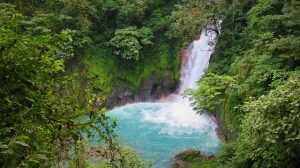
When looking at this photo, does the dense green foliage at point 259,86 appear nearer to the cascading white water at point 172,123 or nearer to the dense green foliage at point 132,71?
the dense green foliage at point 132,71

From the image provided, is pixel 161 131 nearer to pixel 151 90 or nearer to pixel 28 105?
pixel 151 90

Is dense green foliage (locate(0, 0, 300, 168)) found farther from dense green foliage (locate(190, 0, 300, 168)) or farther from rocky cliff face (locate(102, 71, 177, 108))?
rocky cliff face (locate(102, 71, 177, 108))

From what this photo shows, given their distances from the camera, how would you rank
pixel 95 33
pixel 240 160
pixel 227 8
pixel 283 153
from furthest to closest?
pixel 95 33 → pixel 227 8 → pixel 240 160 → pixel 283 153

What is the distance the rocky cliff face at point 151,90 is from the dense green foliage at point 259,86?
12.4ft

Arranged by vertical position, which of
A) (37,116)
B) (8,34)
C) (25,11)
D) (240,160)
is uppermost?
(25,11)

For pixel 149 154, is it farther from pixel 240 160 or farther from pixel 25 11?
pixel 25 11

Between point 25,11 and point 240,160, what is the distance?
42.8ft

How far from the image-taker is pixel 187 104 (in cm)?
1549

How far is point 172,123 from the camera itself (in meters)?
13.6

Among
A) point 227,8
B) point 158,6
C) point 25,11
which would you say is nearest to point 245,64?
point 227,8

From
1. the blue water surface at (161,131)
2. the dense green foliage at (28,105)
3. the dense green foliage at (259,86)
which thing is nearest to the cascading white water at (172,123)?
the blue water surface at (161,131)

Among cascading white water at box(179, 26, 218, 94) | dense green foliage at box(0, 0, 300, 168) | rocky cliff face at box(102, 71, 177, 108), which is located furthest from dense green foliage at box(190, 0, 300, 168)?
rocky cliff face at box(102, 71, 177, 108)

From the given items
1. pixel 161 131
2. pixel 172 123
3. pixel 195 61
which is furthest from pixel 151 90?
pixel 161 131

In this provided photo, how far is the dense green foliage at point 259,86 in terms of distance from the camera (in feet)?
16.3
